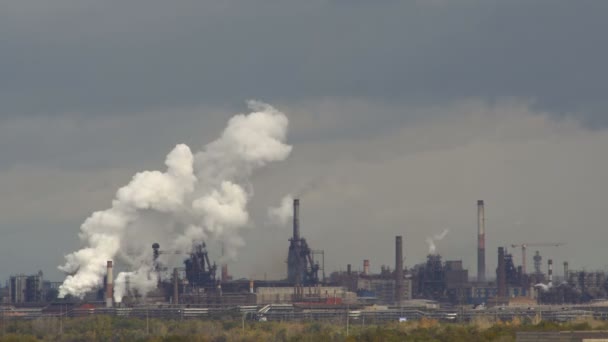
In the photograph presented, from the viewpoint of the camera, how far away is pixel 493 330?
163750 millimetres

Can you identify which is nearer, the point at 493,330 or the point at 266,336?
the point at 493,330

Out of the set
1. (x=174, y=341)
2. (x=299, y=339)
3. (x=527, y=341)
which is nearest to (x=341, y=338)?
(x=299, y=339)

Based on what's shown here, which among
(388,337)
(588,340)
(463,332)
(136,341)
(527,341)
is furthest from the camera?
(136,341)

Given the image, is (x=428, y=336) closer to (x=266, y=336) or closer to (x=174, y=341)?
(x=174, y=341)

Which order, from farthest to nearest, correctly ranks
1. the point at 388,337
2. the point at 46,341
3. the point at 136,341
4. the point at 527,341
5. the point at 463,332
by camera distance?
the point at 46,341
the point at 136,341
the point at 463,332
the point at 388,337
the point at 527,341

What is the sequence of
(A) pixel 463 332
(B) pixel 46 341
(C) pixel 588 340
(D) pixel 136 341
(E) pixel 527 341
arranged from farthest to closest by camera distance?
1. (B) pixel 46 341
2. (D) pixel 136 341
3. (A) pixel 463 332
4. (E) pixel 527 341
5. (C) pixel 588 340

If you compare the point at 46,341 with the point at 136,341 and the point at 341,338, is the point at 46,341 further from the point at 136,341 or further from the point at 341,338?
the point at 341,338

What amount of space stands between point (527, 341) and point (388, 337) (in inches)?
1946

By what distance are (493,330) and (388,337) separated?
14.2m

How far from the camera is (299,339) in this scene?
175m

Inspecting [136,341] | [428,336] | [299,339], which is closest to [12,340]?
[136,341]

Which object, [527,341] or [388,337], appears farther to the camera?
[388,337]

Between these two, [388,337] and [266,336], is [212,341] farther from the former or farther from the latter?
[388,337]

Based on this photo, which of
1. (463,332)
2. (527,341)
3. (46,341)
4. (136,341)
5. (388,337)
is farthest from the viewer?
(46,341)
